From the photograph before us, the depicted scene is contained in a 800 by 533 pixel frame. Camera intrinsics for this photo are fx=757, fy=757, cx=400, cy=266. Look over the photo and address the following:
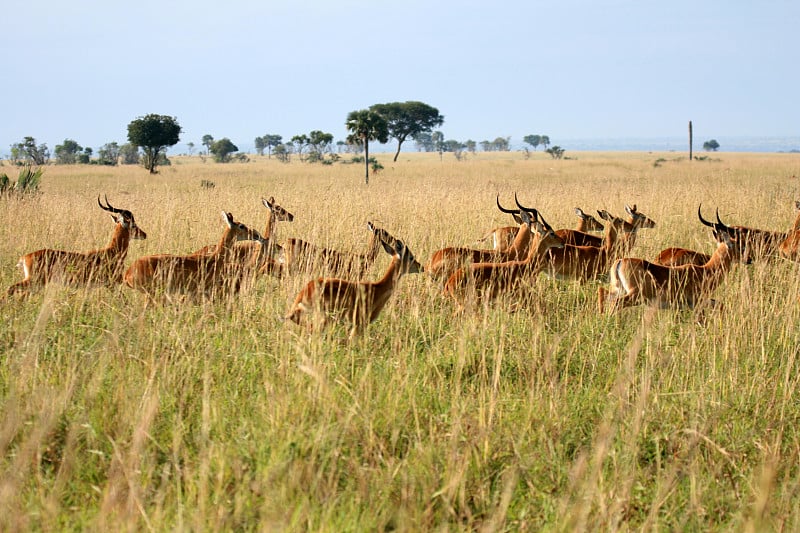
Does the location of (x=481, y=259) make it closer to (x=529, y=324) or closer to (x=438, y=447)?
(x=529, y=324)

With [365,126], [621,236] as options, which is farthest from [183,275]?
[365,126]

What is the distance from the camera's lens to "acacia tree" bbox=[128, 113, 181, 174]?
37031mm

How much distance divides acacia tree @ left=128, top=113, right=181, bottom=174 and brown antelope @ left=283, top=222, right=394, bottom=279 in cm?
3175

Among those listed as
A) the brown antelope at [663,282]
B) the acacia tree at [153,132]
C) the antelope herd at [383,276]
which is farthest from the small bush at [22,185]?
the acacia tree at [153,132]

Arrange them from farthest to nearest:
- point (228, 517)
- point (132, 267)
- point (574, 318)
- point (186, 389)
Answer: point (132, 267) → point (574, 318) → point (186, 389) → point (228, 517)

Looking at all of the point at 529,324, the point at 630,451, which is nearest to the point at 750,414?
the point at 630,451

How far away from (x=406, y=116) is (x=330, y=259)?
179 ft

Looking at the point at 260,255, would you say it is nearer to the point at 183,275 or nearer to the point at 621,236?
the point at 183,275

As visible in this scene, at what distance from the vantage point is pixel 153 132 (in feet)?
123

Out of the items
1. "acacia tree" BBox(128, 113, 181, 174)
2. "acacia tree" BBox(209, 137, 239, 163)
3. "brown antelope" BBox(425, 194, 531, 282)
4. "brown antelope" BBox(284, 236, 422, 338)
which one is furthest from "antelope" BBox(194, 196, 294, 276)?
"acacia tree" BBox(209, 137, 239, 163)

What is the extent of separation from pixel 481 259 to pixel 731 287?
207 centimetres

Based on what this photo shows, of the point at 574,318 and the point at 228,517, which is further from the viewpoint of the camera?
the point at 574,318

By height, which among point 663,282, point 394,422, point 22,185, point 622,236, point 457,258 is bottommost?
point 394,422

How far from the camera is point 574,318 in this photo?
17.3ft
